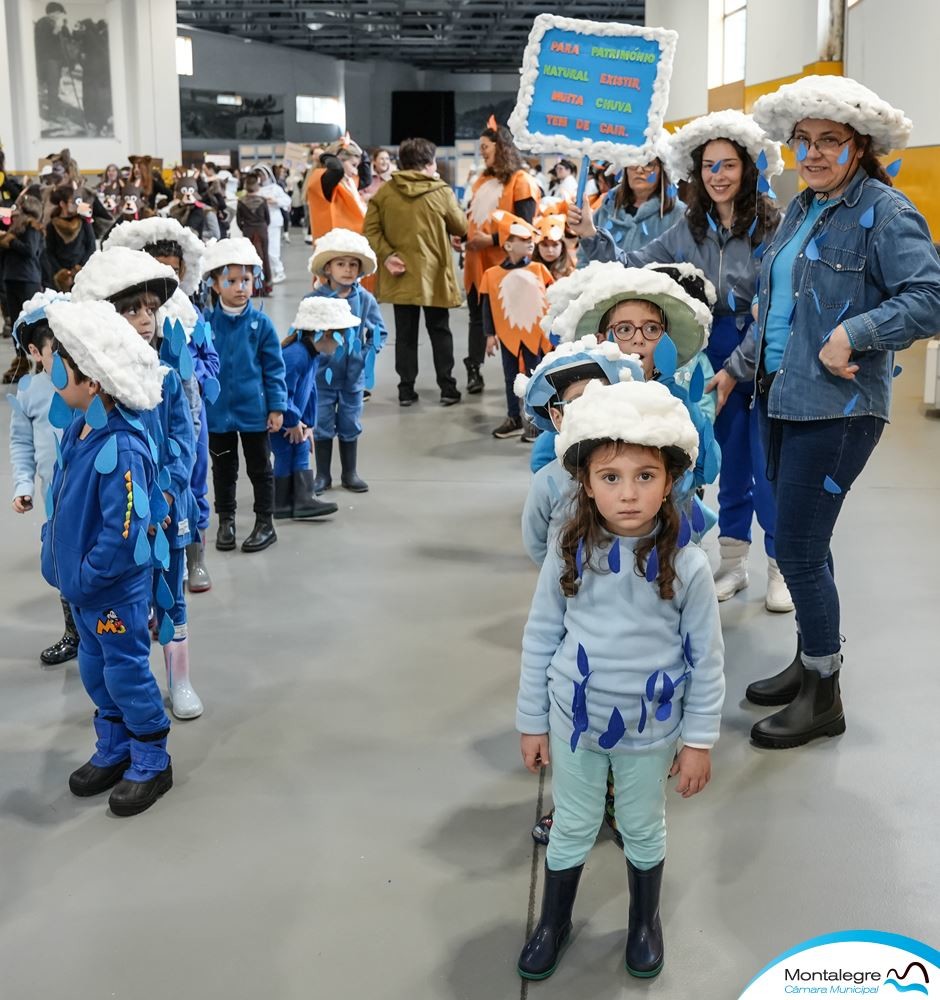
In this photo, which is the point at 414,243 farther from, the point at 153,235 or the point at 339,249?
the point at 153,235

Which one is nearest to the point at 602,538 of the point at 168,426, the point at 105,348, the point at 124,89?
the point at 105,348

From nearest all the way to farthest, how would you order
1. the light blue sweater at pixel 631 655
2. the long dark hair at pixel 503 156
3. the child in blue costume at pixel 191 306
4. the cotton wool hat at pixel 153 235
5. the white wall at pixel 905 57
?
the light blue sweater at pixel 631 655 < the child in blue costume at pixel 191 306 < the cotton wool hat at pixel 153 235 < the long dark hair at pixel 503 156 < the white wall at pixel 905 57

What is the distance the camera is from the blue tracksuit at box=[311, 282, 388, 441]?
5.72 metres

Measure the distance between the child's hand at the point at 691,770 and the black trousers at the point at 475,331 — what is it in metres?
6.11

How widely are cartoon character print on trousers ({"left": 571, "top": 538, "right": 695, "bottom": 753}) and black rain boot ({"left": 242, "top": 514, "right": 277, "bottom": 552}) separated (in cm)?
305

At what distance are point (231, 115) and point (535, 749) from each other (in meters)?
36.7

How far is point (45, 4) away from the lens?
23.1 m

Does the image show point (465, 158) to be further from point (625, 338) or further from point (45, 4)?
point (625, 338)

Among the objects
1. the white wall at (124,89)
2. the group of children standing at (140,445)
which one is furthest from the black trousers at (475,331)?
the white wall at (124,89)

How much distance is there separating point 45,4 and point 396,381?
59.8ft

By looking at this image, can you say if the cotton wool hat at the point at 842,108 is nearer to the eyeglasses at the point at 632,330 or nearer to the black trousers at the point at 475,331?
the eyeglasses at the point at 632,330

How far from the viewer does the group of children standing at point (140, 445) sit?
284 centimetres

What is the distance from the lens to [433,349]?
8.04 meters

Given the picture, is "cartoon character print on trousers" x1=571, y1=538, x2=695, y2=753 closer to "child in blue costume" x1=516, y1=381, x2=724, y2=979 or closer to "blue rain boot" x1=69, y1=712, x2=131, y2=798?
"child in blue costume" x1=516, y1=381, x2=724, y2=979
